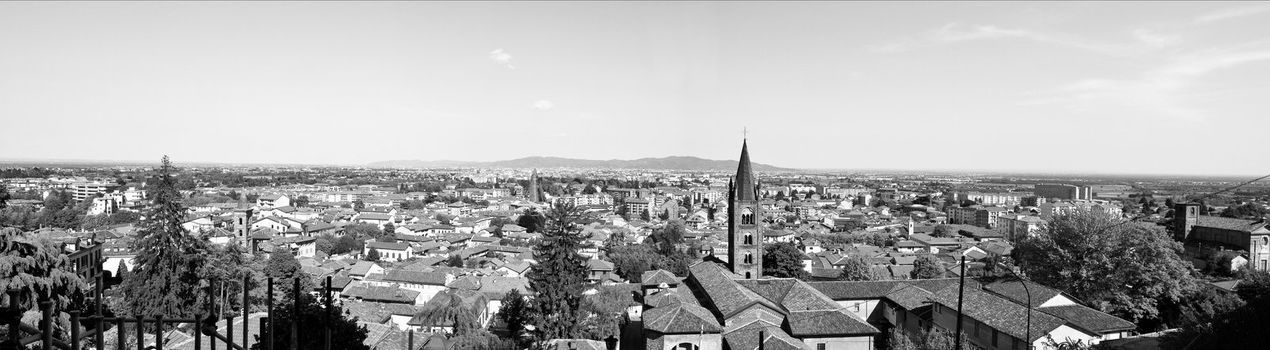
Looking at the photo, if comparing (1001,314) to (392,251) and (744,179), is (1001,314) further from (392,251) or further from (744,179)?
(392,251)

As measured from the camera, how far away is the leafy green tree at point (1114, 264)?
2255 cm

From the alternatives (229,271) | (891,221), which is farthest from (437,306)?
(891,221)

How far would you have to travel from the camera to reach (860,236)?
245 feet

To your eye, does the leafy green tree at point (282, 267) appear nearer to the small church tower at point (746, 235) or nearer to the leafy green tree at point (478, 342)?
the leafy green tree at point (478, 342)

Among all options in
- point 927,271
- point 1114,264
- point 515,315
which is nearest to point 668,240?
point 927,271

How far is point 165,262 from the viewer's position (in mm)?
22406

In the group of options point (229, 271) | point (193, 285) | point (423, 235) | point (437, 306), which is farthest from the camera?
point (423, 235)

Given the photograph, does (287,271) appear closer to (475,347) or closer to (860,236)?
(475,347)

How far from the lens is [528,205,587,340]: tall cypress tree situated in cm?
2359

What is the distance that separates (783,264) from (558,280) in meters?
18.7

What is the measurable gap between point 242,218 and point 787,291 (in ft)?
193

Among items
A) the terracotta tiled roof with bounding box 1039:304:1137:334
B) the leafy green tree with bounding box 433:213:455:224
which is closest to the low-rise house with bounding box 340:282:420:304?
the terracotta tiled roof with bounding box 1039:304:1137:334

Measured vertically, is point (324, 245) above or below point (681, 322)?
below

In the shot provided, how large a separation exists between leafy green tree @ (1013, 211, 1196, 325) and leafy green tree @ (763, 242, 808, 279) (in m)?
15.3
